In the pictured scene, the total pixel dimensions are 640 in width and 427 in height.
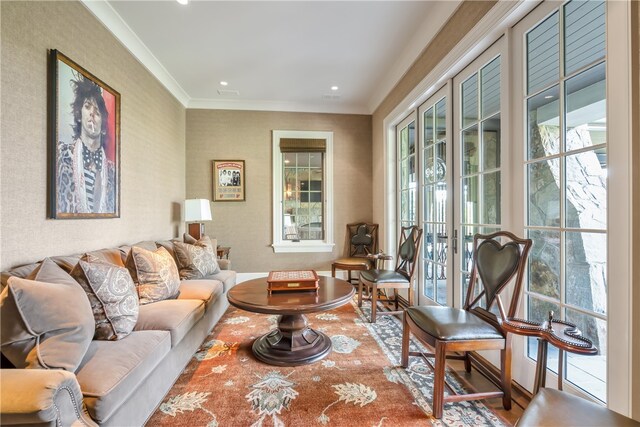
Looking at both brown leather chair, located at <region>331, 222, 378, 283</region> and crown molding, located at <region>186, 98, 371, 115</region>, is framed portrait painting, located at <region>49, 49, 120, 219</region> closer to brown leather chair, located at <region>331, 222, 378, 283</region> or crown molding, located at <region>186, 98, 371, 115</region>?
crown molding, located at <region>186, 98, 371, 115</region>

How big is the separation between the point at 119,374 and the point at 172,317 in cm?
61

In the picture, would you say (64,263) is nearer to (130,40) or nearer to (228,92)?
(130,40)

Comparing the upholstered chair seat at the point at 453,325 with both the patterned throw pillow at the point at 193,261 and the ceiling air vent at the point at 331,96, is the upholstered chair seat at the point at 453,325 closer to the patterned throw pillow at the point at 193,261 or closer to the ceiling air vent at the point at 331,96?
the patterned throw pillow at the point at 193,261

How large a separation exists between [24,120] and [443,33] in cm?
322

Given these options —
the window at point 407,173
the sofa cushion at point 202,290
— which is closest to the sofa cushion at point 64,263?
the sofa cushion at point 202,290

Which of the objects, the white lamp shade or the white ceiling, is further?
the white lamp shade

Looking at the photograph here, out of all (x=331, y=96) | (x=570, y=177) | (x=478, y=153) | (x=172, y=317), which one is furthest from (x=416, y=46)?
(x=172, y=317)

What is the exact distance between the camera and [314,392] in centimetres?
175

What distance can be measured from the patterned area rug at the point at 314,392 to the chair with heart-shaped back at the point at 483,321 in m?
0.17

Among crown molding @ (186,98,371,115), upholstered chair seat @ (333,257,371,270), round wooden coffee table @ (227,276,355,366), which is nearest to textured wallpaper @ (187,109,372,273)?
crown molding @ (186,98,371,115)

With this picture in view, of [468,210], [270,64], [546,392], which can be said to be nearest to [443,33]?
[468,210]

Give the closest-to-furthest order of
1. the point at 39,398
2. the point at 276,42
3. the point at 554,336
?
the point at 39,398 < the point at 554,336 < the point at 276,42

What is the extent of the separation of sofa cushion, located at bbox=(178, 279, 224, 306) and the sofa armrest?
1322mm

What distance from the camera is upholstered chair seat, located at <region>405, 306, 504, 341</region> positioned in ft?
5.06
